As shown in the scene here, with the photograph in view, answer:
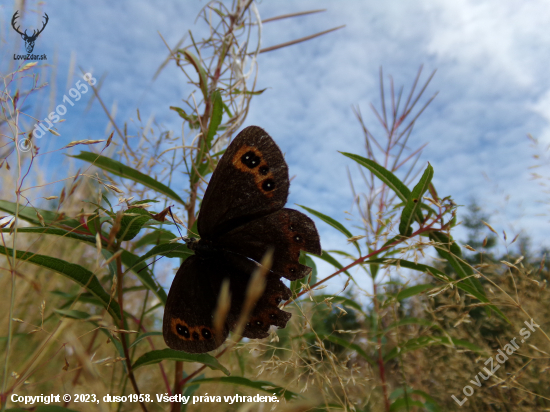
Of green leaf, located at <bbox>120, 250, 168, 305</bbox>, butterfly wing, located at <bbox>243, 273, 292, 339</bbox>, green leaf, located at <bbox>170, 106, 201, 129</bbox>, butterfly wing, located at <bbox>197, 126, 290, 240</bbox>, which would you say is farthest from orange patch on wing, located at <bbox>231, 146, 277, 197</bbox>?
green leaf, located at <bbox>170, 106, 201, 129</bbox>

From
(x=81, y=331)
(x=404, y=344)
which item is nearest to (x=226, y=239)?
(x=404, y=344)

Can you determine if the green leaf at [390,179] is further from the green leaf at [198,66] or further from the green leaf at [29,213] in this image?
the green leaf at [29,213]

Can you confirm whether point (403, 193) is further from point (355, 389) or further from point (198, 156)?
point (355, 389)

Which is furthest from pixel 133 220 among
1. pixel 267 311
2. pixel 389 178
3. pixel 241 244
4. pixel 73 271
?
pixel 389 178

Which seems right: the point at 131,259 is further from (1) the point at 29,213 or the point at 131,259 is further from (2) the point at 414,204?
(2) the point at 414,204

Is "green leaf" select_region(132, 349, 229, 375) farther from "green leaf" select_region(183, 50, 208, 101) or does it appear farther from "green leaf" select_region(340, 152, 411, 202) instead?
"green leaf" select_region(183, 50, 208, 101)
